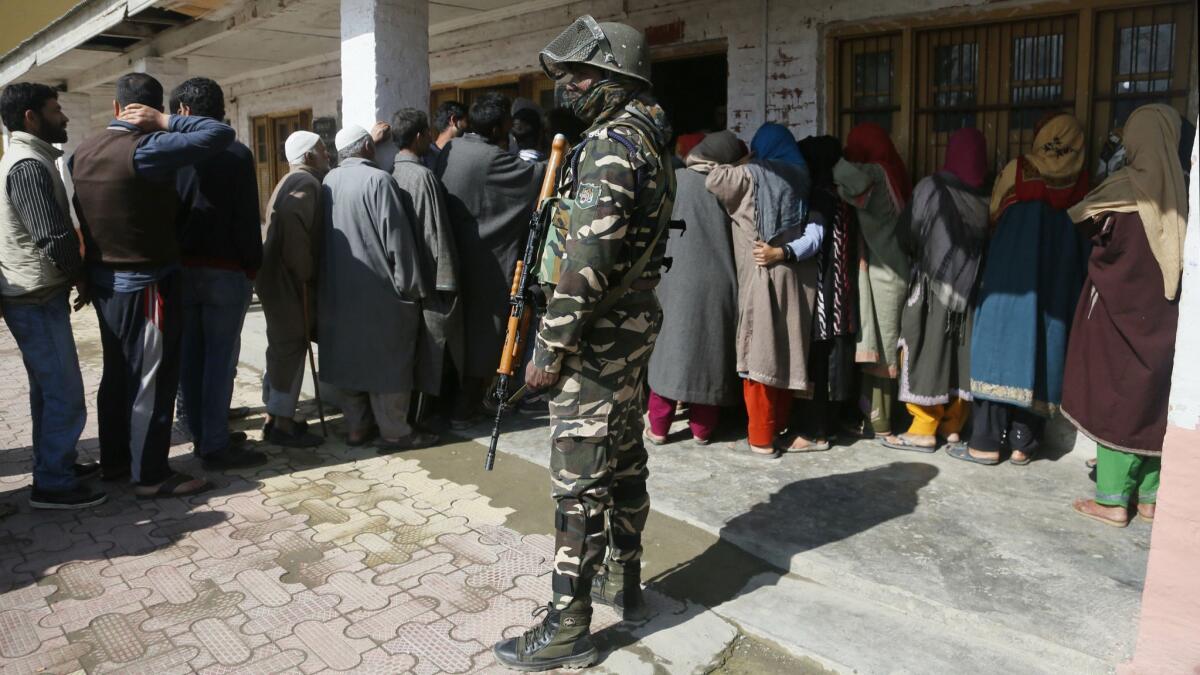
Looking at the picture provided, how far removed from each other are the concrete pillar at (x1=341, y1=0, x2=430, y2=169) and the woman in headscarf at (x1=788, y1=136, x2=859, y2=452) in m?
2.58

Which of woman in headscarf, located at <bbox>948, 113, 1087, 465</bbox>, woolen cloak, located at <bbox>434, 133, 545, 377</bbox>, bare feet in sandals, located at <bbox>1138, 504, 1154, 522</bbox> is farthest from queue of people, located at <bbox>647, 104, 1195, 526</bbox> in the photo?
woolen cloak, located at <bbox>434, 133, 545, 377</bbox>

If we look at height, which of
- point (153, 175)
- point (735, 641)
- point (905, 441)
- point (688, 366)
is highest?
point (153, 175)

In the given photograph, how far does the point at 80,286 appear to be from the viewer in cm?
410

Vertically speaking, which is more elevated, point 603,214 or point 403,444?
point 603,214

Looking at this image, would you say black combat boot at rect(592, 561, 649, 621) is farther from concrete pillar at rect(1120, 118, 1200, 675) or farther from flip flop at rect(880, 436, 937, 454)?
flip flop at rect(880, 436, 937, 454)

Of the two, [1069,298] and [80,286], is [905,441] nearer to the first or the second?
[1069,298]

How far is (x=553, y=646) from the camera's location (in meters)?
2.76

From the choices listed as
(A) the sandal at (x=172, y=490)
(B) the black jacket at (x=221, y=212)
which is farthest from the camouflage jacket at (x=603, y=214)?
(A) the sandal at (x=172, y=490)

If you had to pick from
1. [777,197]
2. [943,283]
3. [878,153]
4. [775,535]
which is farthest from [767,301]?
[775,535]

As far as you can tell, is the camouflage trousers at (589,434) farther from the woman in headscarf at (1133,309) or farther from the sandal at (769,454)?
the woman in headscarf at (1133,309)

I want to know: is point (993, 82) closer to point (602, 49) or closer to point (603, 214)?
point (602, 49)

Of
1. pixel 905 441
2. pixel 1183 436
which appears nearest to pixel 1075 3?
pixel 905 441

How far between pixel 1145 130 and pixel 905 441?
193 centimetres

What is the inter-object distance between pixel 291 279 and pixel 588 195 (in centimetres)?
285
